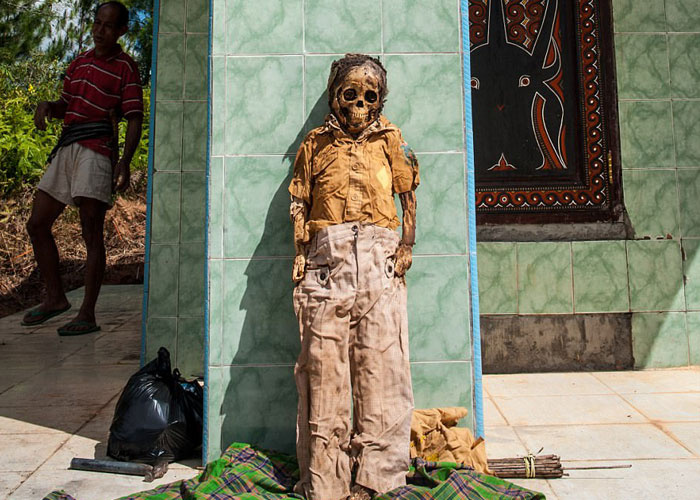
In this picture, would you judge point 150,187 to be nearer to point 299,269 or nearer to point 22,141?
point 299,269

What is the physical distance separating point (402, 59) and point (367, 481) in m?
1.82

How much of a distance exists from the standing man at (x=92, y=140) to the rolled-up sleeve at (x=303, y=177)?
2.55 meters

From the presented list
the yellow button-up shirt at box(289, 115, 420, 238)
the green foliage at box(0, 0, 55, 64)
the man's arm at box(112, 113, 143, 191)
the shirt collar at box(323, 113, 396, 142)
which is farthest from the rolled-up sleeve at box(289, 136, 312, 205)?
the green foliage at box(0, 0, 55, 64)

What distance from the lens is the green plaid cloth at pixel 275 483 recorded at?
2.08 metres

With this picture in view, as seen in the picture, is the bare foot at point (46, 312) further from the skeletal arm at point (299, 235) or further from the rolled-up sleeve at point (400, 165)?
the rolled-up sleeve at point (400, 165)

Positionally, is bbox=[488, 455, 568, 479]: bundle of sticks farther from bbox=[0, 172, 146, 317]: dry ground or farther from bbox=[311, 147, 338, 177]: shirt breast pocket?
bbox=[0, 172, 146, 317]: dry ground

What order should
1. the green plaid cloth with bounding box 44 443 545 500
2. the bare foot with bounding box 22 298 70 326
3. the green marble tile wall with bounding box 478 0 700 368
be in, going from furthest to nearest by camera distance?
the bare foot with bounding box 22 298 70 326 → the green marble tile wall with bounding box 478 0 700 368 → the green plaid cloth with bounding box 44 443 545 500

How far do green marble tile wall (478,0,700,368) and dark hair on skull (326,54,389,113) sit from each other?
7.34 feet

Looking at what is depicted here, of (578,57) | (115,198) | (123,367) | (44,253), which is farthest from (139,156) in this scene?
(578,57)

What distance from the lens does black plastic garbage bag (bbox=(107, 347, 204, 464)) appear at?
255 centimetres

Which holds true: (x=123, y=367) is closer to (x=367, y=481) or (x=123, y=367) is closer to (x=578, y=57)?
(x=367, y=481)

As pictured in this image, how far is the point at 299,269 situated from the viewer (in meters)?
2.36

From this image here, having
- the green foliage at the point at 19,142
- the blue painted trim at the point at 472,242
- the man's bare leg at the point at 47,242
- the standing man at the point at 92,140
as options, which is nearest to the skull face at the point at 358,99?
the blue painted trim at the point at 472,242

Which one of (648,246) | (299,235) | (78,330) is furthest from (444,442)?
(78,330)
